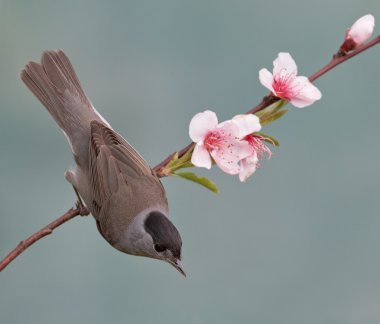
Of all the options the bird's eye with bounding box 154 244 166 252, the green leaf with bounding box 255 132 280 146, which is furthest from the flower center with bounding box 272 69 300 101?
the bird's eye with bounding box 154 244 166 252

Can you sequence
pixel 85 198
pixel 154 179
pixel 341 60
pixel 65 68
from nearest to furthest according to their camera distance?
pixel 341 60 < pixel 154 179 < pixel 85 198 < pixel 65 68

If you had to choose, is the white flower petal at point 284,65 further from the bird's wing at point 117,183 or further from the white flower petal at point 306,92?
the bird's wing at point 117,183

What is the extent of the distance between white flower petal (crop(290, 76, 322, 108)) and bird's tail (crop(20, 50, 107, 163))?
5.96ft

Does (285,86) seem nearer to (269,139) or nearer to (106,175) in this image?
(269,139)

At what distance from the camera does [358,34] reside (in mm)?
2510

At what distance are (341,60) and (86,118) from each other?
78.7 inches

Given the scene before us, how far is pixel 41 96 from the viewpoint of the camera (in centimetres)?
418

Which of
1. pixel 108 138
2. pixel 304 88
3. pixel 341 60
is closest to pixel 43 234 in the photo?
pixel 108 138

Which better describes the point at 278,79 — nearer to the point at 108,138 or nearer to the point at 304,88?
the point at 304,88

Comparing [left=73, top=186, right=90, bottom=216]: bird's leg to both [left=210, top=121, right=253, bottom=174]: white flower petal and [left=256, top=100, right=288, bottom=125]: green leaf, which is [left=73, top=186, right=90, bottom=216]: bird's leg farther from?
[left=256, top=100, right=288, bottom=125]: green leaf

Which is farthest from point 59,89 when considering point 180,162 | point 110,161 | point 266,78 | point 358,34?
point 358,34

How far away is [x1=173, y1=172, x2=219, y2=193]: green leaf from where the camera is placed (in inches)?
99.9

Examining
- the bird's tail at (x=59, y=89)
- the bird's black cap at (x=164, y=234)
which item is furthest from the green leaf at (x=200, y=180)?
the bird's tail at (x=59, y=89)

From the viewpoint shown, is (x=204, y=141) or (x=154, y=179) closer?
(x=204, y=141)
